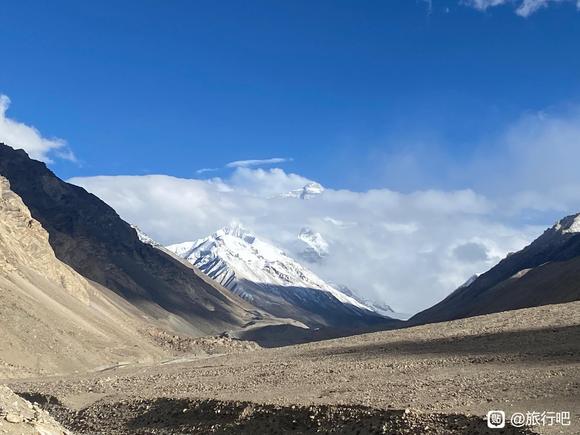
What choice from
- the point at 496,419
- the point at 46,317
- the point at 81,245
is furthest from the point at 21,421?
the point at 81,245

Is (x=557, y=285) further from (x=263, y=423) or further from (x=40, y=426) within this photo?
(x=40, y=426)

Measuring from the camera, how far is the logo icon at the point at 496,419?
1953cm

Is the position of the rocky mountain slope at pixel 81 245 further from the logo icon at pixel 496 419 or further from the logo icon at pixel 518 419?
the logo icon at pixel 518 419

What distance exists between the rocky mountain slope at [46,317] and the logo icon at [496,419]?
152 feet

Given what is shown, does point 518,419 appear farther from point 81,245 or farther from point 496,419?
point 81,245

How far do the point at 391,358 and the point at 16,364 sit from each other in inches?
1497

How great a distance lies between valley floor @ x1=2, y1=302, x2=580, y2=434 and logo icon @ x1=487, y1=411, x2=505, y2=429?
1.18 feet

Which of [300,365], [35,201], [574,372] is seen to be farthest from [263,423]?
[35,201]

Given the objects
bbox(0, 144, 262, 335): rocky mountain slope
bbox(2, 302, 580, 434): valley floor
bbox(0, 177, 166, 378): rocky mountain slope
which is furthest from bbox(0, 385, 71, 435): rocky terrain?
bbox(0, 144, 262, 335): rocky mountain slope

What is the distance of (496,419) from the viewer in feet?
65.8

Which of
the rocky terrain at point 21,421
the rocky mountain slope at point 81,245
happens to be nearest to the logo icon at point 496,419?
the rocky terrain at point 21,421

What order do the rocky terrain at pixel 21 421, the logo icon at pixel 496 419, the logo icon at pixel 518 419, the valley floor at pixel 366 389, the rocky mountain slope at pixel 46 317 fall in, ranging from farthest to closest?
the rocky mountain slope at pixel 46 317
the valley floor at pixel 366 389
the logo icon at pixel 496 419
the logo icon at pixel 518 419
the rocky terrain at pixel 21 421

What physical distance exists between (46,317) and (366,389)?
58.7 m

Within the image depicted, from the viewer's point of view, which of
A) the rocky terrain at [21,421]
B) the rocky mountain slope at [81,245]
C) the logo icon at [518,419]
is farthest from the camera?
the rocky mountain slope at [81,245]
